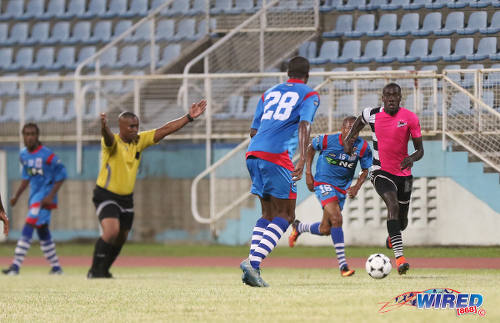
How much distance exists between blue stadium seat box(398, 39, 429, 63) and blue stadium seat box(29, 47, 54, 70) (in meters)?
8.48

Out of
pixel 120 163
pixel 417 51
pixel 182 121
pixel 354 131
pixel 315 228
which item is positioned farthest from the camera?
pixel 417 51

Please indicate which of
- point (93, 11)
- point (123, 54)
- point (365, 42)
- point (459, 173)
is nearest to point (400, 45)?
point (365, 42)

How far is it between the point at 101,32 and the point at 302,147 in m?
15.3

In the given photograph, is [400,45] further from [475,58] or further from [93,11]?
[93,11]

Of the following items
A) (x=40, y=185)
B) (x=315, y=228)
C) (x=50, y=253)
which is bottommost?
Result: (x=50, y=253)

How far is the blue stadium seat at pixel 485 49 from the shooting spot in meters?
18.0

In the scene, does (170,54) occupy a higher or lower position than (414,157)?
higher

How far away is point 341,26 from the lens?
67.8ft

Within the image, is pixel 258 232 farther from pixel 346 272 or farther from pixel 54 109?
pixel 54 109

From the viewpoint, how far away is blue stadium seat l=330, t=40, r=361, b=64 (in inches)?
782

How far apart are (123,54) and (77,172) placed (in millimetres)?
3269

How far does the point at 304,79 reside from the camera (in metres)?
9.47

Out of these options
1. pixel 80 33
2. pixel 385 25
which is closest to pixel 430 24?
pixel 385 25

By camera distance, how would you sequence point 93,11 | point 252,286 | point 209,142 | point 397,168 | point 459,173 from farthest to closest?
1. point 93,11
2. point 209,142
3. point 459,173
4. point 397,168
5. point 252,286
